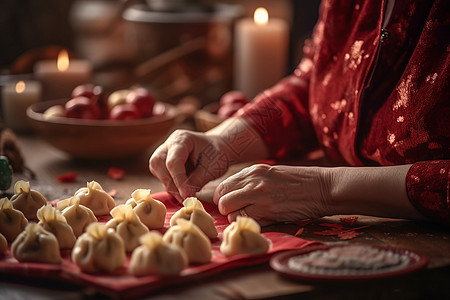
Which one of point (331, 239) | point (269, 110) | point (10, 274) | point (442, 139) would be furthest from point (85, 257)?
point (269, 110)

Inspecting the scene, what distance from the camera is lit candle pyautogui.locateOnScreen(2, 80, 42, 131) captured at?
233 cm

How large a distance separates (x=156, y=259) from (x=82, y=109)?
3.20 ft

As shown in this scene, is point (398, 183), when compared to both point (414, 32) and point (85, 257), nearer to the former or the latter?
point (414, 32)

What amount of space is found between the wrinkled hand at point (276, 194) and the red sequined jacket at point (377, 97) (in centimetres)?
18

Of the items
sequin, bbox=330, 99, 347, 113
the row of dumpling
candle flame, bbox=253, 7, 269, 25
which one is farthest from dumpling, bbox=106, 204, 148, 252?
candle flame, bbox=253, 7, 269, 25

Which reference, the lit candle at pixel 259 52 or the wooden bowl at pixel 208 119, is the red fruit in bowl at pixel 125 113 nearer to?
the wooden bowl at pixel 208 119

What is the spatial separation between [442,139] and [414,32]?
0.26 meters

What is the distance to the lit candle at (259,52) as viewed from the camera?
2.40 m

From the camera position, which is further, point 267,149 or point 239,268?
point 267,149

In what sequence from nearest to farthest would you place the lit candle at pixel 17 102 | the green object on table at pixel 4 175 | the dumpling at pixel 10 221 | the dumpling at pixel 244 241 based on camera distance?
the dumpling at pixel 244 241 → the dumpling at pixel 10 221 → the green object on table at pixel 4 175 → the lit candle at pixel 17 102

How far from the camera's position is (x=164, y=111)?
6.83 feet

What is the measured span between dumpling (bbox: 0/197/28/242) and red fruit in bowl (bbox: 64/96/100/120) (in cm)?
67

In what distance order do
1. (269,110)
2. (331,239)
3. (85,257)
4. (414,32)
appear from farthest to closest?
(269,110) → (414,32) → (331,239) → (85,257)

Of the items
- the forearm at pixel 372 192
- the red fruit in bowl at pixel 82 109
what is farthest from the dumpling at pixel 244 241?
the red fruit in bowl at pixel 82 109
